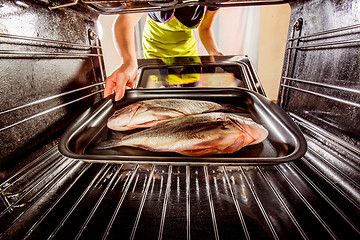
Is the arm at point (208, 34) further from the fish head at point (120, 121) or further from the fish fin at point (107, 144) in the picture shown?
the fish fin at point (107, 144)

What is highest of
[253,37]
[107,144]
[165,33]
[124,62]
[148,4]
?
[253,37]

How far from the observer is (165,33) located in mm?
1936

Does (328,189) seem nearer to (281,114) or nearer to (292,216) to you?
(292,216)

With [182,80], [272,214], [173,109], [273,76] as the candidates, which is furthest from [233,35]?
[272,214]

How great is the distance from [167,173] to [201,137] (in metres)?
0.28

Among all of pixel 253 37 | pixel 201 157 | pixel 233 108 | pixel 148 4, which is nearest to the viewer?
pixel 201 157

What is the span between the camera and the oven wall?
58 cm

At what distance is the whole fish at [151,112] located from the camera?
855 millimetres

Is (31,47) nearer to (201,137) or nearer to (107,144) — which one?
(107,144)

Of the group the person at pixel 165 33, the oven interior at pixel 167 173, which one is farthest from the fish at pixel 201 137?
the person at pixel 165 33

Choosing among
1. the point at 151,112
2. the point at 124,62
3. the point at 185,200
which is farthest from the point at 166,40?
the point at 185,200

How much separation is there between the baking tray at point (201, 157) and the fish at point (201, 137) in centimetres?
2

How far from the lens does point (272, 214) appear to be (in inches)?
23.6

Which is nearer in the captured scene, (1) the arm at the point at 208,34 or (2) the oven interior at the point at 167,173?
(2) the oven interior at the point at 167,173
